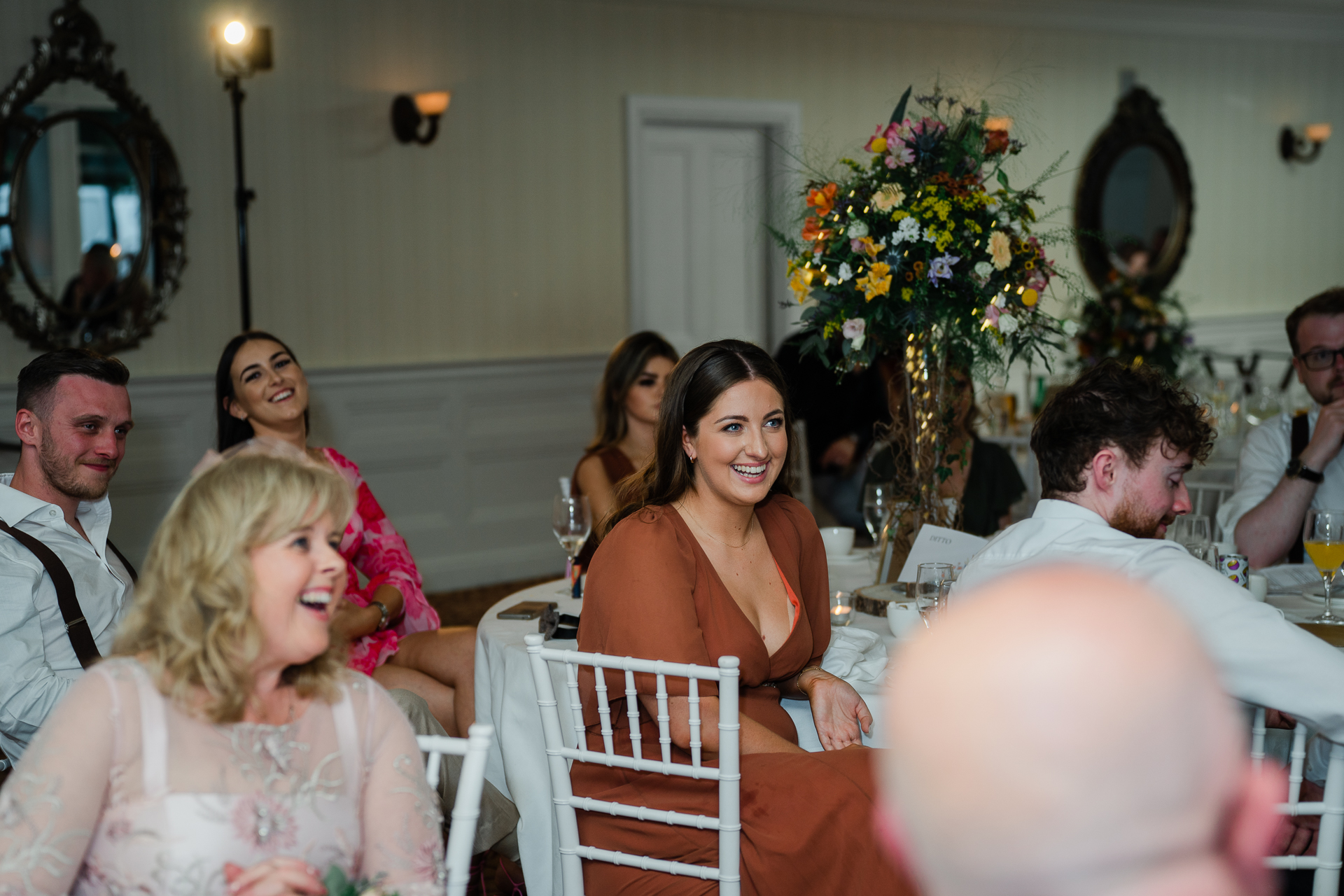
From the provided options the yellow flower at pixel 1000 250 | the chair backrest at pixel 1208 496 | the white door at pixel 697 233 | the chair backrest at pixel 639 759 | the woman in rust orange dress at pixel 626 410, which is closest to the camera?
the chair backrest at pixel 639 759

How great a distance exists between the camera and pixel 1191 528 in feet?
8.93

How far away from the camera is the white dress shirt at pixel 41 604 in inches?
86.8

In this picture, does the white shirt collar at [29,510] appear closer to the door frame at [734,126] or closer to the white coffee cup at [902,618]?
Result: the white coffee cup at [902,618]

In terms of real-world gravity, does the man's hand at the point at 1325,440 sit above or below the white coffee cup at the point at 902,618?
above

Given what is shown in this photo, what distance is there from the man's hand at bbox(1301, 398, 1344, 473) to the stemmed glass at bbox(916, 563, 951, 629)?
141cm

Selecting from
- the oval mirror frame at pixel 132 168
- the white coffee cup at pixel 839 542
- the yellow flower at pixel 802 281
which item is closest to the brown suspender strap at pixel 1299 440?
the white coffee cup at pixel 839 542

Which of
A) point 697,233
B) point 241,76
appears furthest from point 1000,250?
point 697,233

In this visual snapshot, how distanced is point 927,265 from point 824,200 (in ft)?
0.90

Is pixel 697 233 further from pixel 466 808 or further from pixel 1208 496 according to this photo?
pixel 466 808

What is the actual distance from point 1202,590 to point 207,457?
1.37 meters

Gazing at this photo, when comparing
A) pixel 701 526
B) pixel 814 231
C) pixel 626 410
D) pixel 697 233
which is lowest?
pixel 701 526

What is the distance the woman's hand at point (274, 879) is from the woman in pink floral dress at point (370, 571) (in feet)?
5.60

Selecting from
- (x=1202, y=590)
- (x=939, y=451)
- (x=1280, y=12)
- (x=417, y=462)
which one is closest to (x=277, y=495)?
(x=1202, y=590)

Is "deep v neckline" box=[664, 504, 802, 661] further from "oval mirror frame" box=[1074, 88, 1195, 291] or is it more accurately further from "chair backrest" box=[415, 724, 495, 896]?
"oval mirror frame" box=[1074, 88, 1195, 291]
